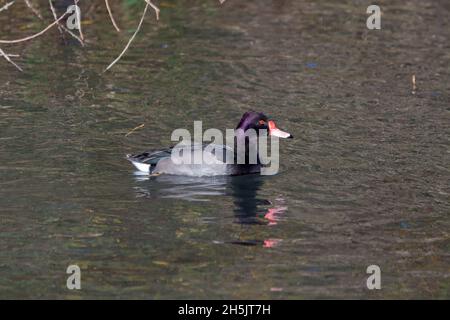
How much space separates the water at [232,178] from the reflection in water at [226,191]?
33mm

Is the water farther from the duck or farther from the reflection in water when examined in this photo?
the duck

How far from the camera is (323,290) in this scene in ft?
28.1

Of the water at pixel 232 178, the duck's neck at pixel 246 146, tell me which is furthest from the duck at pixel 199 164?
the water at pixel 232 178

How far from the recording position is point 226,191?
456 inches

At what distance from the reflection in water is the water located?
0.11ft

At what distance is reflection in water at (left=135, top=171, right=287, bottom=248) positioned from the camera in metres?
10.6

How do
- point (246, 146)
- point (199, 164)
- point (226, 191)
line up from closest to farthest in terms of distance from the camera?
point (226, 191) < point (199, 164) < point (246, 146)

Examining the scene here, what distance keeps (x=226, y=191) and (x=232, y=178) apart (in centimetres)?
62

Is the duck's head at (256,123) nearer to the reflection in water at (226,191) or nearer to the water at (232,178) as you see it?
the water at (232,178)

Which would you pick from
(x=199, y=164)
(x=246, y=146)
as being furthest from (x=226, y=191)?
(x=246, y=146)

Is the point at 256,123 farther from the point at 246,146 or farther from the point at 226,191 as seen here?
the point at 226,191

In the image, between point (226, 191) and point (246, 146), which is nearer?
point (226, 191)

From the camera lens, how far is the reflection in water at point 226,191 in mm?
10586
